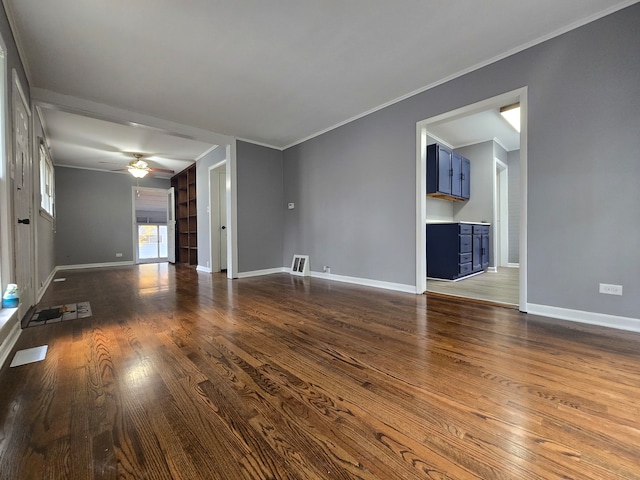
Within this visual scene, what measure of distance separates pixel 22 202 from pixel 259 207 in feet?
10.3

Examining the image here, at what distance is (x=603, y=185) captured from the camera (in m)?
2.26

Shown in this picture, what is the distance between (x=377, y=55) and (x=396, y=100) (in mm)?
1044

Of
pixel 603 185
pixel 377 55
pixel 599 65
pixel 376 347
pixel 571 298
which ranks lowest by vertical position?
pixel 376 347

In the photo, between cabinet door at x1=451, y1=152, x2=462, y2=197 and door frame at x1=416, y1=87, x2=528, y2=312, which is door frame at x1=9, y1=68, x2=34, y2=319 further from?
cabinet door at x1=451, y1=152, x2=462, y2=197

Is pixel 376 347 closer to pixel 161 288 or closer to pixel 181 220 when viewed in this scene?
pixel 161 288

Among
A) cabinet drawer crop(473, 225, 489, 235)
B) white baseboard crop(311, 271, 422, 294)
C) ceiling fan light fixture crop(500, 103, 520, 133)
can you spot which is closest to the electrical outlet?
white baseboard crop(311, 271, 422, 294)

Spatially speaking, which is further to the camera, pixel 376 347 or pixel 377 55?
pixel 377 55

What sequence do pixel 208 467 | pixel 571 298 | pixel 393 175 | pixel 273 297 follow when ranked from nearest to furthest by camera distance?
1. pixel 208 467
2. pixel 571 298
3. pixel 273 297
4. pixel 393 175

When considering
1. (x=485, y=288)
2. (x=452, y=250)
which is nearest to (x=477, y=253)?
(x=452, y=250)

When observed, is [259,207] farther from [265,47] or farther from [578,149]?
[578,149]

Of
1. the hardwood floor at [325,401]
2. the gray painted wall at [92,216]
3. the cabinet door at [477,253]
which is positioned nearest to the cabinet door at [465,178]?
the cabinet door at [477,253]

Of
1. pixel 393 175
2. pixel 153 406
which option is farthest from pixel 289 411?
pixel 393 175

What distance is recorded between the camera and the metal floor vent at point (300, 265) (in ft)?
16.6

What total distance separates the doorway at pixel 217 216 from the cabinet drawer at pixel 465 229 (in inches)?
172
